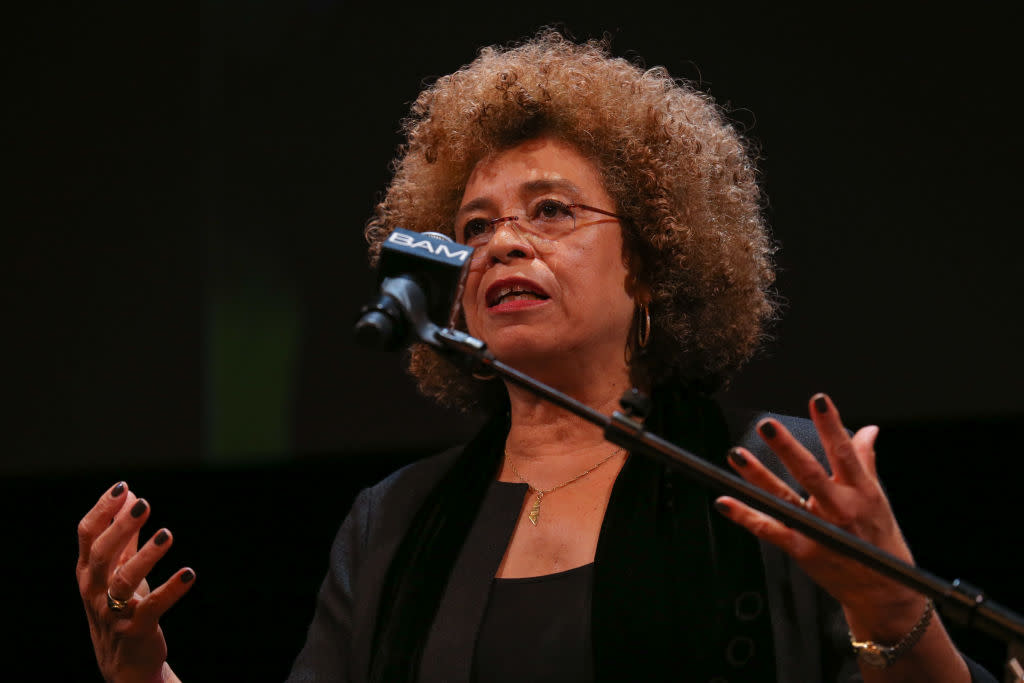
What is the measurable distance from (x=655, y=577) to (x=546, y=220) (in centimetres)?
70

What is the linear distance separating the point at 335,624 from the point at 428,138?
3.54 feet

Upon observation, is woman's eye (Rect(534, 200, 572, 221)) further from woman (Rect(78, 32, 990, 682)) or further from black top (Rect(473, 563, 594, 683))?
black top (Rect(473, 563, 594, 683))

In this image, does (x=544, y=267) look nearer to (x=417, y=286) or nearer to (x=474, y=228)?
(x=474, y=228)

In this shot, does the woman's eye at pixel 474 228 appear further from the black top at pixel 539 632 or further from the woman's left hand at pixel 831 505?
the woman's left hand at pixel 831 505

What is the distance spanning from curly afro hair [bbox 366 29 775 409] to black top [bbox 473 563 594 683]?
50 cm

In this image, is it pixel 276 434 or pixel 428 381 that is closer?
pixel 428 381

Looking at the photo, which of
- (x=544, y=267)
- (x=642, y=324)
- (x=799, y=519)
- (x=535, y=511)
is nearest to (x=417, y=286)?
(x=799, y=519)

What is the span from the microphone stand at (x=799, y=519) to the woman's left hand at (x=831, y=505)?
0.33 ft

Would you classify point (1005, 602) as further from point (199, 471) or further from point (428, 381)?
point (199, 471)

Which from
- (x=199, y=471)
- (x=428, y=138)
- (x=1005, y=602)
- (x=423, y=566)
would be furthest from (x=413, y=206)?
(x=1005, y=602)

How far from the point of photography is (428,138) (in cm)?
223

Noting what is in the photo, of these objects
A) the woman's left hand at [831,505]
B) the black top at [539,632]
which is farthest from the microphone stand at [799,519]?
the black top at [539,632]

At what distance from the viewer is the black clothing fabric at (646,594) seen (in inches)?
59.6

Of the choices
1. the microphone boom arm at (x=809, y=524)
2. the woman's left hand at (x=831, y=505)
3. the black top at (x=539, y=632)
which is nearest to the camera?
the microphone boom arm at (x=809, y=524)
